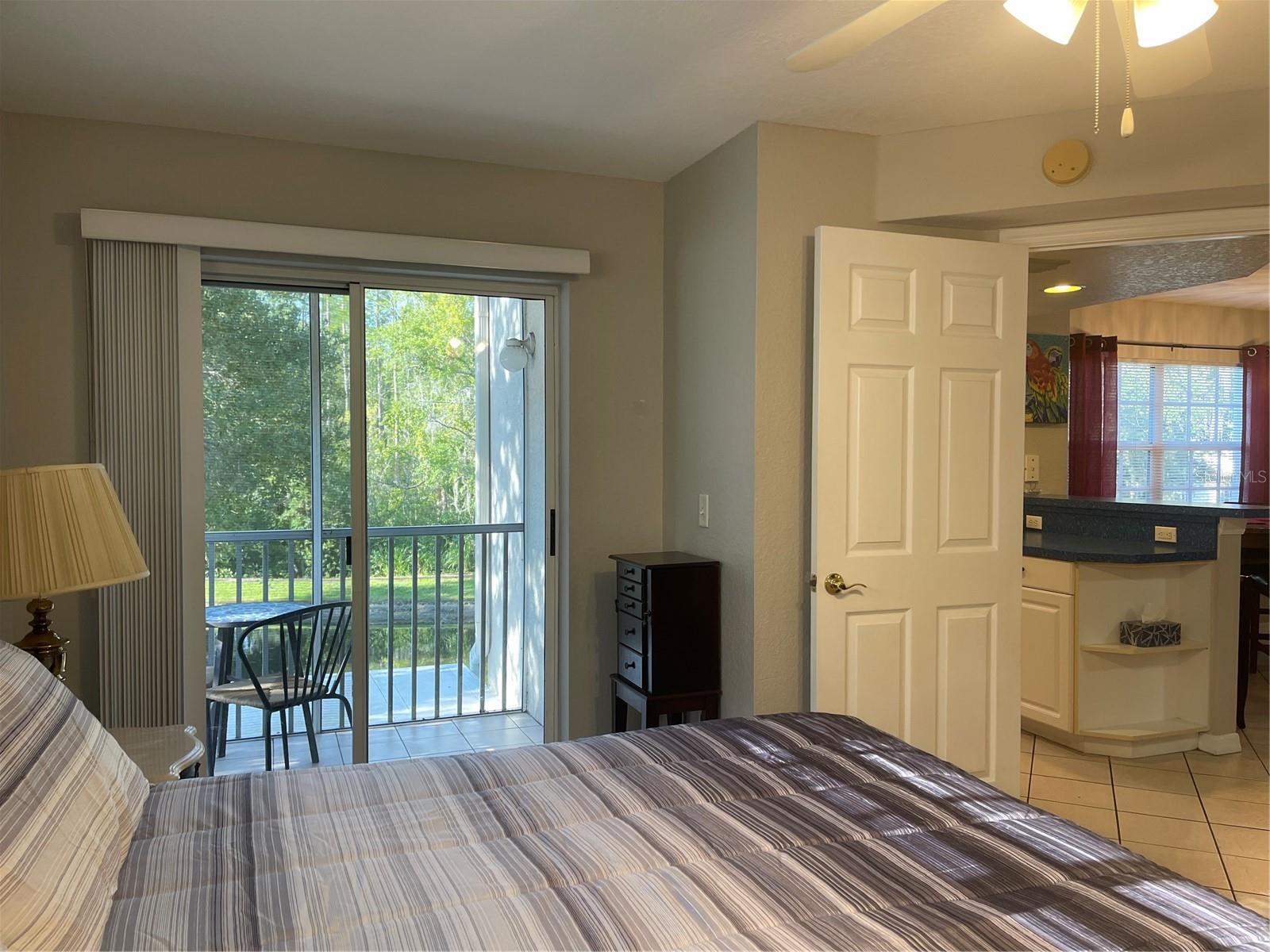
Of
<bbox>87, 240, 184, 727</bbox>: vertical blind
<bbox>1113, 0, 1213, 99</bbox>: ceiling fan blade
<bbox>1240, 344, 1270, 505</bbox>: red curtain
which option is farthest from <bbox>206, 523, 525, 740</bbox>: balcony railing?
<bbox>1240, 344, 1270, 505</bbox>: red curtain

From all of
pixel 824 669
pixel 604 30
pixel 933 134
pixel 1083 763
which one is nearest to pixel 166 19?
pixel 604 30

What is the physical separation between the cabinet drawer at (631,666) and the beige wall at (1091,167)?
73.0 inches

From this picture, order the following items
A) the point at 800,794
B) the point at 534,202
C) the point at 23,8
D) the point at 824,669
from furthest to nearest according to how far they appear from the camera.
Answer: the point at 534,202 → the point at 824,669 → the point at 23,8 → the point at 800,794

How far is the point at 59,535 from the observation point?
2129 millimetres

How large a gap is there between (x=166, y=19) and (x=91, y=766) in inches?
74.0

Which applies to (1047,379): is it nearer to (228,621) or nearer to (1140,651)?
(1140,651)

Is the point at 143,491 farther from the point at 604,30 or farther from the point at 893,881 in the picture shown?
the point at 893,881

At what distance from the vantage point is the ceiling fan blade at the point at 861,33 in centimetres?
154

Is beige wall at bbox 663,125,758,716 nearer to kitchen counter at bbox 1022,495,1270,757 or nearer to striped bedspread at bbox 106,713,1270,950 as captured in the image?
striped bedspread at bbox 106,713,1270,950

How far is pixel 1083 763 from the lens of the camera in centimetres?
406

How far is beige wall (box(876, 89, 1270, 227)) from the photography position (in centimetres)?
287

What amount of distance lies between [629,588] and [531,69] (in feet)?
5.98

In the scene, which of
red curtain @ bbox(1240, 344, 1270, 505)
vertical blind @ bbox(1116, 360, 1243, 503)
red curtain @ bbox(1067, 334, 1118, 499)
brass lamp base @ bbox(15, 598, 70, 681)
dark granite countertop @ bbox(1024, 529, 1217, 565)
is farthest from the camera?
red curtain @ bbox(1240, 344, 1270, 505)

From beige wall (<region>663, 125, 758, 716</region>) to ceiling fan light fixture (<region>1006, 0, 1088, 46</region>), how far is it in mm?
1515
